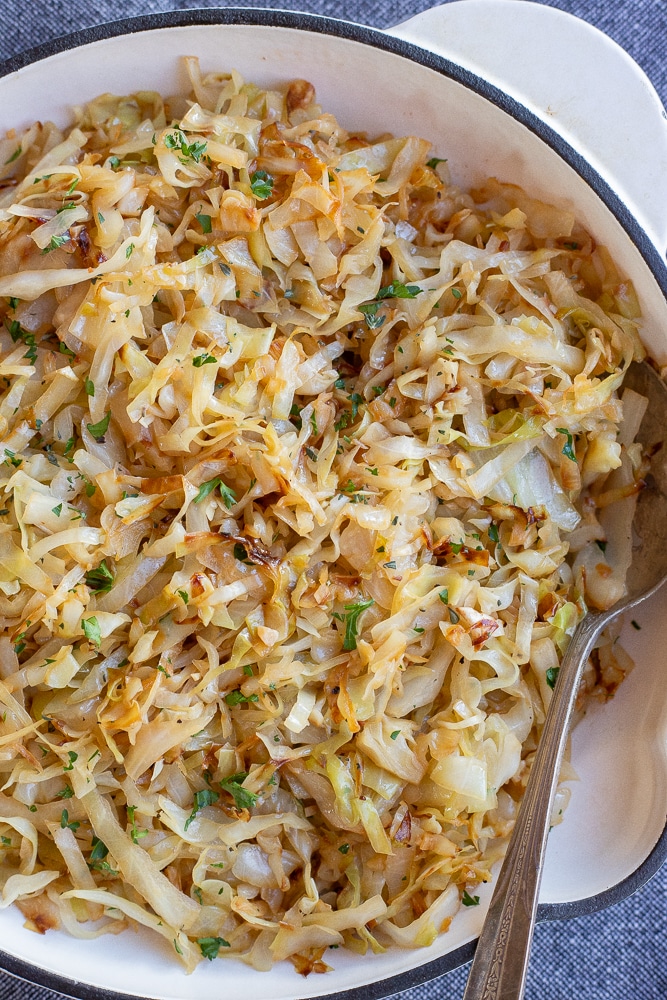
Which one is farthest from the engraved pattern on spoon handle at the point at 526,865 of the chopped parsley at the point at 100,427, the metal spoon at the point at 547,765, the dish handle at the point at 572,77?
the chopped parsley at the point at 100,427

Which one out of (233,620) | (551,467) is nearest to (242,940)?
(233,620)

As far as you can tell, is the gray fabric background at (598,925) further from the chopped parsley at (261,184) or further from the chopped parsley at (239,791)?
the chopped parsley at (239,791)

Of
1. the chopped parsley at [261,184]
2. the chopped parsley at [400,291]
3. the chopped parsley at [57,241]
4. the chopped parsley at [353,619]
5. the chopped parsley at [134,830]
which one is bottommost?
the chopped parsley at [134,830]

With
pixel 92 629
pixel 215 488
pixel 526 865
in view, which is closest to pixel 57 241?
pixel 215 488

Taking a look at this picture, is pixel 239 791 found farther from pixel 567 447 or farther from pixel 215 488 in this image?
pixel 567 447

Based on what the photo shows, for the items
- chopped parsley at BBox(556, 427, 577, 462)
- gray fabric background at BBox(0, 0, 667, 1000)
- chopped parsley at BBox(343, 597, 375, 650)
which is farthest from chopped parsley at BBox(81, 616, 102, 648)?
gray fabric background at BBox(0, 0, 667, 1000)

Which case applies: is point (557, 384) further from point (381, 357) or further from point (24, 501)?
point (24, 501)

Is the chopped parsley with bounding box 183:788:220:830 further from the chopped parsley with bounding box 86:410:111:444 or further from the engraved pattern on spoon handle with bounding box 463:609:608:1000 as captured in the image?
the chopped parsley with bounding box 86:410:111:444

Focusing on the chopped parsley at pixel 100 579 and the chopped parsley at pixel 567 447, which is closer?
the chopped parsley at pixel 100 579

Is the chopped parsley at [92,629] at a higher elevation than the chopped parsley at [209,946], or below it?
higher
